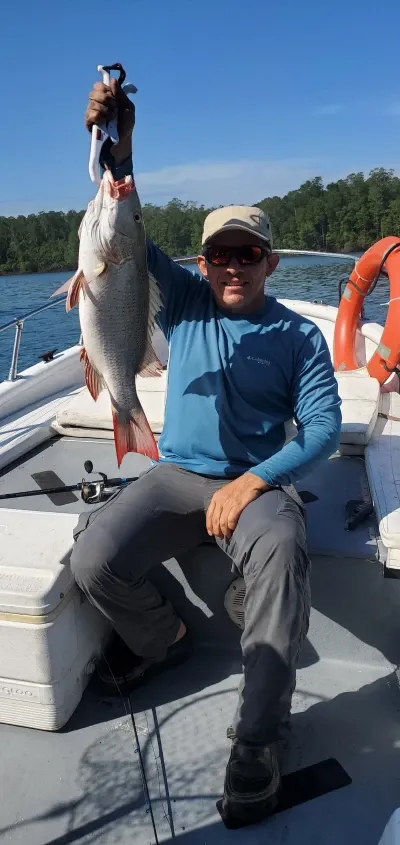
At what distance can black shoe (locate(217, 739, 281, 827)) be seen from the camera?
191 centimetres

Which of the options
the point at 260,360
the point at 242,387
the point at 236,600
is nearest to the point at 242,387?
the point at 242,387

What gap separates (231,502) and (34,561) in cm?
79

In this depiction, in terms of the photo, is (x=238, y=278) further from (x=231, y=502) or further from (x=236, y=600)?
(x=236, y=600)

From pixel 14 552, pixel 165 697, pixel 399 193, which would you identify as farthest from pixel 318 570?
pixel 399 193

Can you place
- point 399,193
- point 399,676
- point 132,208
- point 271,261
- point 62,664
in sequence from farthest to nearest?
point 399,193
point 271,261
point 399,676
point 62,664
point 132,208

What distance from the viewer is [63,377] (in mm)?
5590

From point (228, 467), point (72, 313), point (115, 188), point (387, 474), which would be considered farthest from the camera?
point (72, 313)

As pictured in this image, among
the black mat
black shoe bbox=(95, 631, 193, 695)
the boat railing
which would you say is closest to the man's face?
the boat railing

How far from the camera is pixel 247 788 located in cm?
192

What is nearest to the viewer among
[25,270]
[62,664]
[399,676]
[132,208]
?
[132,208]

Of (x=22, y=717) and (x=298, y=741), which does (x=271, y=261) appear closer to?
(x=298, y=741)

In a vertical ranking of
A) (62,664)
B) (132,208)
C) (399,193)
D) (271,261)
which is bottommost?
(62,664)

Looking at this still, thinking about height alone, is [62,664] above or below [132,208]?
below

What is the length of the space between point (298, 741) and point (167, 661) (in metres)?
0.67
